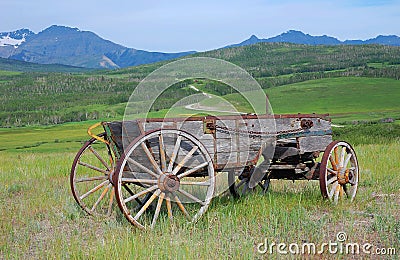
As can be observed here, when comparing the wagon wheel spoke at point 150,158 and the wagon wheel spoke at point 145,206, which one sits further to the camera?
the wagon wheel spoke at point 150,158

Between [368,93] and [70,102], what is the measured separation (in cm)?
6736

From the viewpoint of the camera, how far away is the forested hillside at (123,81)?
312 ft

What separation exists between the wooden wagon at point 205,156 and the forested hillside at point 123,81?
75.6 meters

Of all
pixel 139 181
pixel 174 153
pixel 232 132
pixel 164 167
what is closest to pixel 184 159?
pixel 174 153

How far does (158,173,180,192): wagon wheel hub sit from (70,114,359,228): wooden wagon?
13mm

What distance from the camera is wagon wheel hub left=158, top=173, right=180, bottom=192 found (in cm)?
652

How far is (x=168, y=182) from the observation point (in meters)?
6.54

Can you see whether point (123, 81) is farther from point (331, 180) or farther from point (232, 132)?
point (232, 132)

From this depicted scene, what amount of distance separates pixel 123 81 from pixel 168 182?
497ft

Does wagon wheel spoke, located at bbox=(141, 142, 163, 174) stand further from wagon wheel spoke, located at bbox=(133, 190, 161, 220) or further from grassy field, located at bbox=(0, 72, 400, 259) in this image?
grassy field, located at bbox=(0, 72, 400, 259)

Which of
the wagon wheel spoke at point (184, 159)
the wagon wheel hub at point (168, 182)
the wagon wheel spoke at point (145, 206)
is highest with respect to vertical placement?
the wagon wheel spoke at point (184, 159)

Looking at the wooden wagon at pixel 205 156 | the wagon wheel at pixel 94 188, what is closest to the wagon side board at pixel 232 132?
the wooden wagon at pixel 205 156

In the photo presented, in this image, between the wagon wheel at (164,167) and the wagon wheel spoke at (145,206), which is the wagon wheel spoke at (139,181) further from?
the wagon wheel spoke at (145,206)

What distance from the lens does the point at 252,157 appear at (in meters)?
7.60
